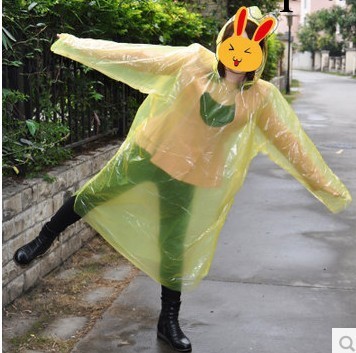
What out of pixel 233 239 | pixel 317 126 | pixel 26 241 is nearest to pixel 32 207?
pixel 26 241

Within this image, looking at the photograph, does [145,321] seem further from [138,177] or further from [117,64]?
[117,64]

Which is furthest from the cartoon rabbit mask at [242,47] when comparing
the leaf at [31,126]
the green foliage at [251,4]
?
the green foliage at [251,4]

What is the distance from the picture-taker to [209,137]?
3051 millimetres

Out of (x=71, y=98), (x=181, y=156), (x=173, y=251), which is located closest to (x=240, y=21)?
(x=181, y=156)

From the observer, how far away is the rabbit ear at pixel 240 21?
2.88 m

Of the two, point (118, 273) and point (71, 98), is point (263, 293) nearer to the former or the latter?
point (118, 273)

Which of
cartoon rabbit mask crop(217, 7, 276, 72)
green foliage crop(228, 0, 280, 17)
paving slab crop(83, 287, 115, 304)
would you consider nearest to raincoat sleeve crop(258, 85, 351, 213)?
cartoon rabbit mask crop(217, 7, 276, 72)

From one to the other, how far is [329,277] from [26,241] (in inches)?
82.8

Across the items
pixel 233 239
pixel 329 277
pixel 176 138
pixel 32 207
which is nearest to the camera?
pixel 176 138

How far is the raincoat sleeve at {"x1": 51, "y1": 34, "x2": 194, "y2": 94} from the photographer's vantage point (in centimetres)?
307

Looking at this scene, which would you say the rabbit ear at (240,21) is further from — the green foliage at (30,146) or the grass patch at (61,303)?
the grass patch at (61,303)

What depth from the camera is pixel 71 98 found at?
4.77 m

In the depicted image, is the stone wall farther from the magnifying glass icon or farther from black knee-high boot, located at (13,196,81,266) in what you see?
the magnifying glass icon

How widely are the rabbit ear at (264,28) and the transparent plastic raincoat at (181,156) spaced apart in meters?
0.24
